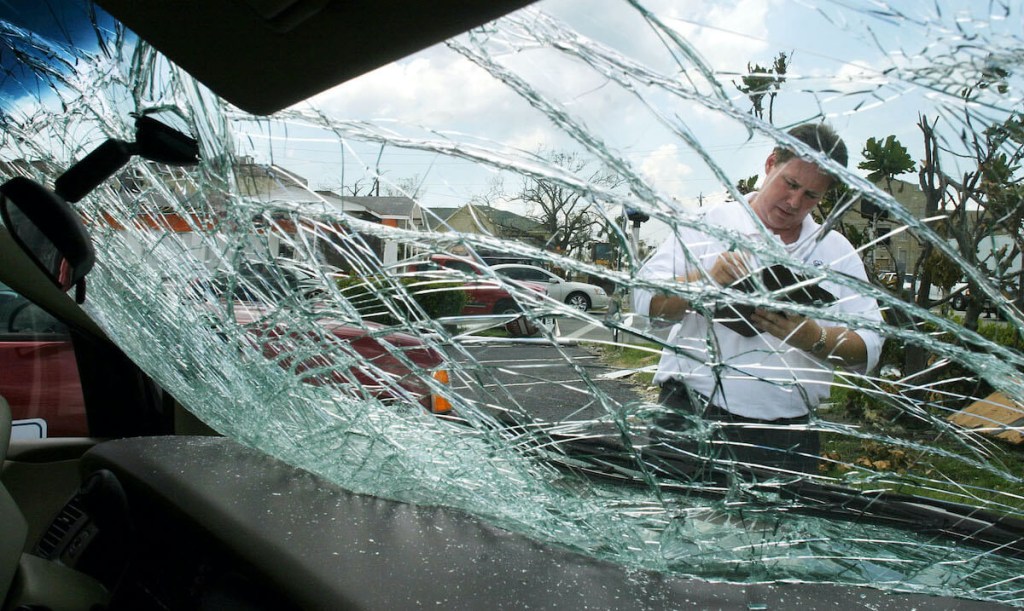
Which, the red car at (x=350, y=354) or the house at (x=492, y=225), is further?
the red car at (x=350, y=354)

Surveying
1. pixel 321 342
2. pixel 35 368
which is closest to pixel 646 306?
pixel 321 342

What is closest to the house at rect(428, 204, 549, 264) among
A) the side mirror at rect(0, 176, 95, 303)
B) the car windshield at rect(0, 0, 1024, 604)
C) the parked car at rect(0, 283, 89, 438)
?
the car windshield at rect(0, 0, 1024, 604)

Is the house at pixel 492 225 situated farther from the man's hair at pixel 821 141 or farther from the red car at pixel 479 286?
the man's hair at pixel 821 141

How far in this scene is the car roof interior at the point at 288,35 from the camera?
2.69ft

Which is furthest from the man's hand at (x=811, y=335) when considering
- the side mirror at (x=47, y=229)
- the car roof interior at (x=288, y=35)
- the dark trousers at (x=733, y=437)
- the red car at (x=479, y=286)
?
the side mirror at (x=47, y=229)

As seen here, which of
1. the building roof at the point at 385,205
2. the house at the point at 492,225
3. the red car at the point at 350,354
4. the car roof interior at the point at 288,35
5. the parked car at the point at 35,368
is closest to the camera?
the car roof interior at the point at 288,35

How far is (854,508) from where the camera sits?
1.15m

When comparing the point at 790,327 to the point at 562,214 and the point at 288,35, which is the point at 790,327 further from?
the point at 288,35

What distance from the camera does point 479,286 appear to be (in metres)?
1.16

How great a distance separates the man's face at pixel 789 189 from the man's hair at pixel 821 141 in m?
0.02

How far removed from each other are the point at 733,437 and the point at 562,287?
330 millimetres

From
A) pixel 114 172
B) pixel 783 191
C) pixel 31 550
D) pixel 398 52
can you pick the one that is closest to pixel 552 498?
Answer: pixel 783 191

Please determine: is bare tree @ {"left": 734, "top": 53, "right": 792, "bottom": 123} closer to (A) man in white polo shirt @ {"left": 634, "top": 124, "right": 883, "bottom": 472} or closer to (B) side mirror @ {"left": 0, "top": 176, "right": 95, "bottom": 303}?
(A) man in white polo shirt @ {"left": 634, "top": 124, "right": 883, "bottom": 472}

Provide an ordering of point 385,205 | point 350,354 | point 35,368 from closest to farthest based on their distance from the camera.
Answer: point 385,205 → point 350,354 → point 35,368
